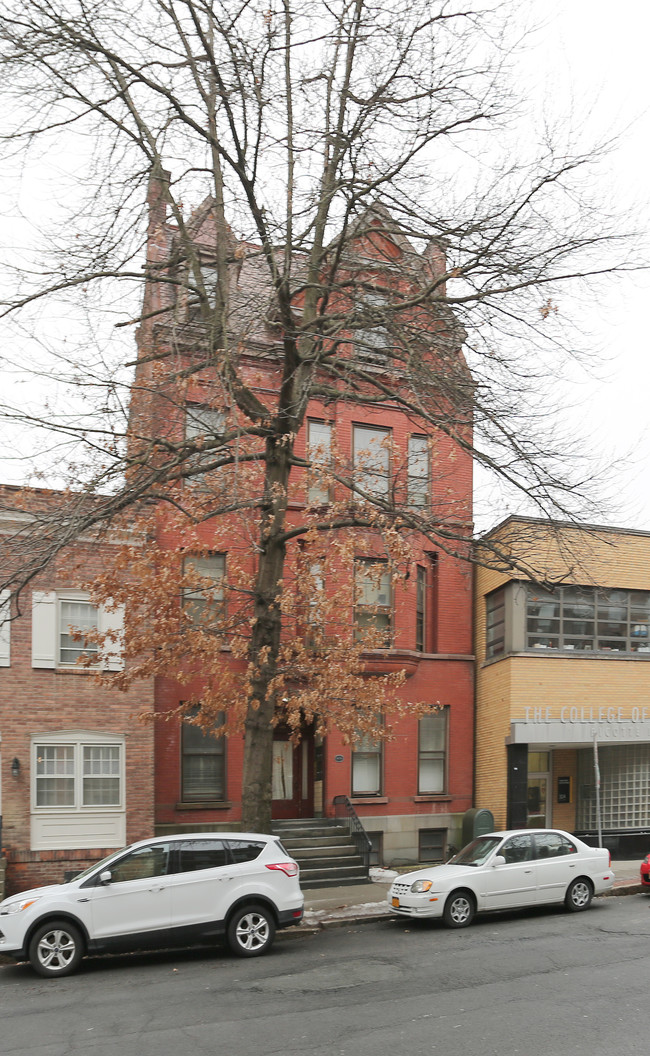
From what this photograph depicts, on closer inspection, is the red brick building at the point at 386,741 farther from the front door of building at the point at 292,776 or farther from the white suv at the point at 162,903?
the white suv at the point at 162,903

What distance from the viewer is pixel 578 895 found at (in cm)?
1521

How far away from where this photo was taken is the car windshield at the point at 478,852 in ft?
48.3

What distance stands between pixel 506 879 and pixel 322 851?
18.7 ft

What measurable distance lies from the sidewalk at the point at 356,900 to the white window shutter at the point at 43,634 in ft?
20.7

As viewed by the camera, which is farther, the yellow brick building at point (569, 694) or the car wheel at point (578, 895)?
the yellow brick building at point (569, 694)

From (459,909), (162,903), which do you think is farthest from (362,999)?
(459,909)

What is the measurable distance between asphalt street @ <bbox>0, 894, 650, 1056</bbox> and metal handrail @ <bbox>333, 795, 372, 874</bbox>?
5594mm

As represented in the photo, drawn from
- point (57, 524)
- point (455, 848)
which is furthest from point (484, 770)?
point (57, 524)

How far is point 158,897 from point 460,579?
13266mm

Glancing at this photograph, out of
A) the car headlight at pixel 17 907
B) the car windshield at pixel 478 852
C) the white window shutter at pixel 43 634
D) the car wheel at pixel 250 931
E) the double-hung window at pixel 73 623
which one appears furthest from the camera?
the double-hung window at pixel 73 623

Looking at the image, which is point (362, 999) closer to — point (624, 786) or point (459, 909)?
point (459, 909)

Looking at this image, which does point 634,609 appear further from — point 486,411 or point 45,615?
point 45,615

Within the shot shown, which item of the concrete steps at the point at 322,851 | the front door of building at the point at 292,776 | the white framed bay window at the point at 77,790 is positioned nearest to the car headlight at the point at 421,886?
the concrete steps at the point at 322,851

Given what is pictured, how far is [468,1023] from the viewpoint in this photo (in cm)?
891
